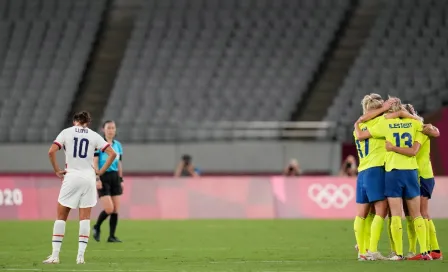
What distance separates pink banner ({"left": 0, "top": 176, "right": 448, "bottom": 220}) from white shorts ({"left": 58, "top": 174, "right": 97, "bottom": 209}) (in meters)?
13.0

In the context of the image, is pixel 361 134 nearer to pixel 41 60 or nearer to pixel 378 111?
pixel 378 111

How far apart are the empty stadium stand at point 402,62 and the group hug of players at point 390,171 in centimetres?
1899

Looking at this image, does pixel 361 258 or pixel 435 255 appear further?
pixel 435 255

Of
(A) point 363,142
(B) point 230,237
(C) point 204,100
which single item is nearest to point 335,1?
(C) point 204,100

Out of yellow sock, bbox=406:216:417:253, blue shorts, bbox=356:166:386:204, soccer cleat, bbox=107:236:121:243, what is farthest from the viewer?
soccer cleat, bbox=107:236:121:243

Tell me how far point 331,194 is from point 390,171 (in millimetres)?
13600

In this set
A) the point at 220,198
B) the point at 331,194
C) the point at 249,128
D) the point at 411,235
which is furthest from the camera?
the point at 249,128

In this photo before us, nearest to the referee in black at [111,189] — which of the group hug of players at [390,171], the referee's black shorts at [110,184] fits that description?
the referee's black shorts at [110,184]

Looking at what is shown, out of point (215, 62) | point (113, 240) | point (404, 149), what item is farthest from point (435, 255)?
point (215, 62)

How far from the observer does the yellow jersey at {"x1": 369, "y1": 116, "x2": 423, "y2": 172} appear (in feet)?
50.2

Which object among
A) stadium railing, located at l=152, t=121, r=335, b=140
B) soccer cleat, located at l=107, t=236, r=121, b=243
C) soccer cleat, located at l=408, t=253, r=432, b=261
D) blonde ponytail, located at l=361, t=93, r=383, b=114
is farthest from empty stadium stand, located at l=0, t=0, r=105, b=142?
soccer cleat, located at l=408, t=253, r=432, b=261

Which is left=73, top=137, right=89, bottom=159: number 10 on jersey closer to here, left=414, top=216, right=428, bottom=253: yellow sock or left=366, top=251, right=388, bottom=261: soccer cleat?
left=366, top=251, right=388, bottom=261: soccer cleat

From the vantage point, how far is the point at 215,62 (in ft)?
124

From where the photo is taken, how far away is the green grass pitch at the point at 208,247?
47.5 ft
